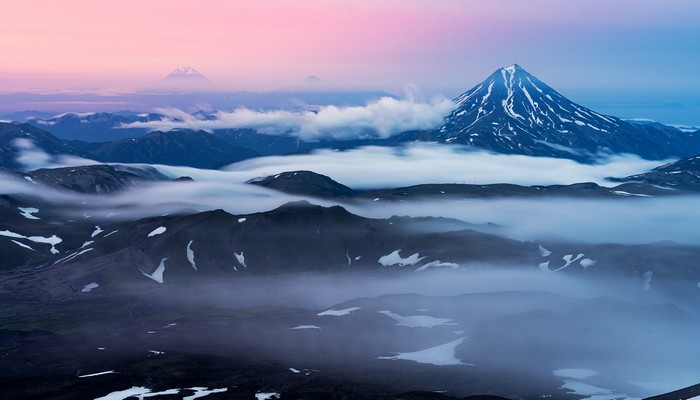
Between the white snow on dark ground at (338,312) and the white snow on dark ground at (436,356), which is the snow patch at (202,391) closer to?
the white snow on dark ground at (436,356)

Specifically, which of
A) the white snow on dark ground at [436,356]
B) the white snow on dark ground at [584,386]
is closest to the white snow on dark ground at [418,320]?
the white snow on dark ground at [436,356]

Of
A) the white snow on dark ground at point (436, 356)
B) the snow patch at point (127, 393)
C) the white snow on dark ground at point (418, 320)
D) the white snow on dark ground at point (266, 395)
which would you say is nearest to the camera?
the snow patch at point (127, 393)

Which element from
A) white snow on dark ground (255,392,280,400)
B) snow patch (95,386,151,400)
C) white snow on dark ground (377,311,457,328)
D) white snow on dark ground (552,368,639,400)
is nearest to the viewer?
snow patch (95,386,151,400)

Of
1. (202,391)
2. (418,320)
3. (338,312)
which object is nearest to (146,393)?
(202,391)

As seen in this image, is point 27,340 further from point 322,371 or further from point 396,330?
point 396,330

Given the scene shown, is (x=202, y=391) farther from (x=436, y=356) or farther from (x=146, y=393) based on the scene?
(x=436, y=356)

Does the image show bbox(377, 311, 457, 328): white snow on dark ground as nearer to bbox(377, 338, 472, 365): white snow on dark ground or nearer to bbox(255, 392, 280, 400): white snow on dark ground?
bbox(377, 338, 472, 365): white snow on dark ground

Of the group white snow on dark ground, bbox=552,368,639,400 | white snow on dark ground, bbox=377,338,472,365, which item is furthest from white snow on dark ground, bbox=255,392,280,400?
white snow on dark ground, bbox=552,368,639,400
